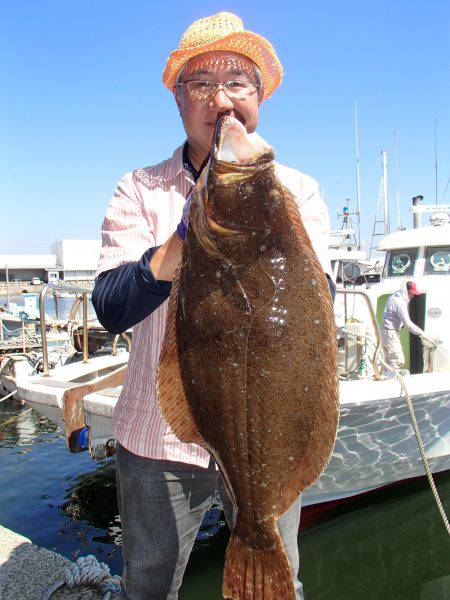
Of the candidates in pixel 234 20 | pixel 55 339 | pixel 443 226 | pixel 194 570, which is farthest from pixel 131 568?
pixel 55 339

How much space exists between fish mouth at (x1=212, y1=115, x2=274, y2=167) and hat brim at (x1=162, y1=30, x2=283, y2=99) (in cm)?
67

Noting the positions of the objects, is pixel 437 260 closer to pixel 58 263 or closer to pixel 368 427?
pixel 368 427

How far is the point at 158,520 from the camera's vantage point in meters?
2.18

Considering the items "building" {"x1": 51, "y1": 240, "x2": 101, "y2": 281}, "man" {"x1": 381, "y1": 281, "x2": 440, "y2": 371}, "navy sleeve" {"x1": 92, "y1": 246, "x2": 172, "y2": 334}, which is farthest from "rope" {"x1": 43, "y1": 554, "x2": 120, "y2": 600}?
"building" {"x1": 51, "y1": 240, "x2": 101, "y2": 281}

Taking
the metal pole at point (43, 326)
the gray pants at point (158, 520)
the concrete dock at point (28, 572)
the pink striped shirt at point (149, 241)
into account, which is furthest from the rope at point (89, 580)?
the metal pole at point (43, 326)

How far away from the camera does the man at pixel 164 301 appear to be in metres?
2.14

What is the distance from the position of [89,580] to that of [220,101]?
10.9ft

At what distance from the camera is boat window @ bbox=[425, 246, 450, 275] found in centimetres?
947

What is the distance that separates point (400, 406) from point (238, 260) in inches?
169

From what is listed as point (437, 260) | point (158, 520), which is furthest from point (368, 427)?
point (437, 260)

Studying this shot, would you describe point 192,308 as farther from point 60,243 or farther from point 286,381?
point 60,243

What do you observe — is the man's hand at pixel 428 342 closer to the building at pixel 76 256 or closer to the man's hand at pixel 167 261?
the man's hand at pixel 167 261

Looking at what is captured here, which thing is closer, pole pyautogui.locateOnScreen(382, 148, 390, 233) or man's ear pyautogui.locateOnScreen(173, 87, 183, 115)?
man's ear pyautogui.locateOnScreen(173, 87, 183, 115)

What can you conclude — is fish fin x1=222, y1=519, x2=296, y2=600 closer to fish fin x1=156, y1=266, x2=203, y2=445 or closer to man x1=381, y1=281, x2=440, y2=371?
fish fin x1=156, y1=266, x2=203, y2=445
